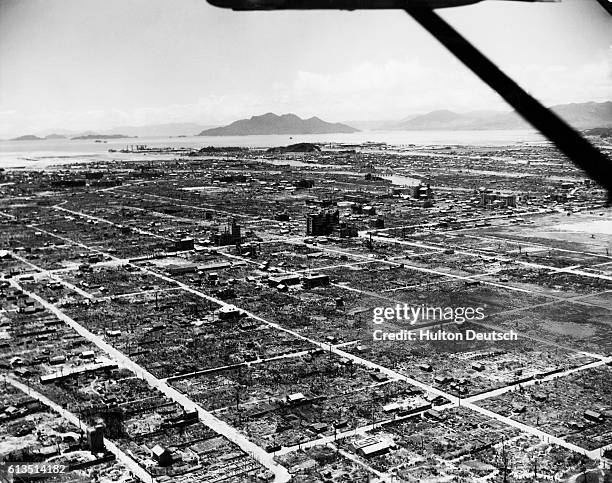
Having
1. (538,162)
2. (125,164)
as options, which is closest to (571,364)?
(538,162)
